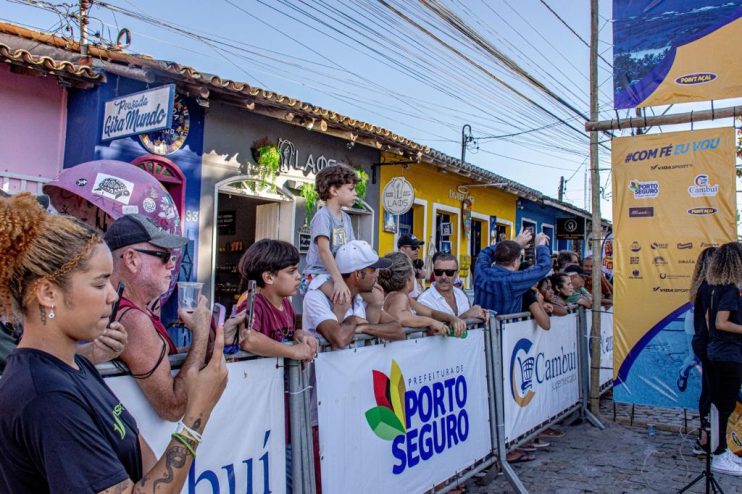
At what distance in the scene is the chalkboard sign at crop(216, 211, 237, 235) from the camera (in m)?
10.8

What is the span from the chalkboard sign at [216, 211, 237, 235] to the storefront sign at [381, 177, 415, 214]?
2.75 metres

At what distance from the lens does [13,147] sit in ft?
21.1

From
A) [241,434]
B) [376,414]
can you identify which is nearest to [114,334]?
[241,434]

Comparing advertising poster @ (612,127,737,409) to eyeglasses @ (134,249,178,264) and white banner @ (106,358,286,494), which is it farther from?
eyeglasses @ (134,249,178,264)

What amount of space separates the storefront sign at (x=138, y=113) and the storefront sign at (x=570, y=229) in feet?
61.2

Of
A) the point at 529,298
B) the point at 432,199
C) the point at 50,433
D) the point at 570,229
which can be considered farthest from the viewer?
the point at 570,229

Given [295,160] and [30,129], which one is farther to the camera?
[295,160]

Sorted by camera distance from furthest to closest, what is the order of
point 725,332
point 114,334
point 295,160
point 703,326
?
1. point 295,160
2. point 703,326
3. point 725,332
4. point 114,334

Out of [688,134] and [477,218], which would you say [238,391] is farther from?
[477,218]

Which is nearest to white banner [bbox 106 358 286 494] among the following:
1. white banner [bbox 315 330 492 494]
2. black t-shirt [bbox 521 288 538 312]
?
white banner [bbox 315 330 492 494]

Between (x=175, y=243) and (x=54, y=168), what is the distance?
5.52 meters

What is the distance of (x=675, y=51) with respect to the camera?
252 inches

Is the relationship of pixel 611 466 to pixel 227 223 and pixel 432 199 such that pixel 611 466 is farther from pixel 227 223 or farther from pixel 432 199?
pixel 432 199

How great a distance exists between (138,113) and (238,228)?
4.49 metres
